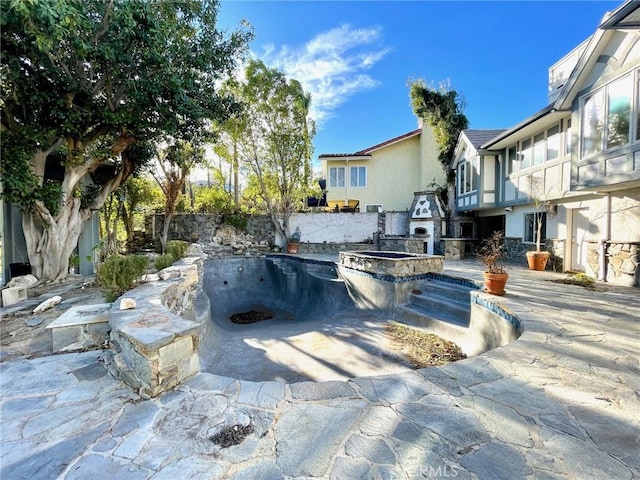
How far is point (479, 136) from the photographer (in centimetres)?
1245

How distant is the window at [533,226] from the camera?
369 inches

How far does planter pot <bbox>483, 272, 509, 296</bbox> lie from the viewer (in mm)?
5078

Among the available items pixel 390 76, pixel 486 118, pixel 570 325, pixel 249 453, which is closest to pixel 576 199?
pixel 570 325

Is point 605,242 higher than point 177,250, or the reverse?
point 605,242

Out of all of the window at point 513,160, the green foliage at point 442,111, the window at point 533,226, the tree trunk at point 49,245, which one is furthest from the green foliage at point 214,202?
the window at point 533,226

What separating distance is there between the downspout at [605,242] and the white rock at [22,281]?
13.5m

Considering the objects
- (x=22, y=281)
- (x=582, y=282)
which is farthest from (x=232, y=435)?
(x=582, y=282)

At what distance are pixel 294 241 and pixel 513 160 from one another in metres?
10.2

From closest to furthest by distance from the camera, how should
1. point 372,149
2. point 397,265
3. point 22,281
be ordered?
point 22,281
point 397,265
point 372,149

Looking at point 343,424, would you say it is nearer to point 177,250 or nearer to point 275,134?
point 177,250

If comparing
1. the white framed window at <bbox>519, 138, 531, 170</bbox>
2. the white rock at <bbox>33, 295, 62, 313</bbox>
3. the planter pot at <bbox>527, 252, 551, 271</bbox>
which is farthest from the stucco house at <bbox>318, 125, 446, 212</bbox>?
the white rock at <bbox>33, 295, 62, 313</bbox>

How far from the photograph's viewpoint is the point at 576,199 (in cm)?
805

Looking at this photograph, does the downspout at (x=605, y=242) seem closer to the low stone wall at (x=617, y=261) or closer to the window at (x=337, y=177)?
the low stone wall at (x=617, y=261)

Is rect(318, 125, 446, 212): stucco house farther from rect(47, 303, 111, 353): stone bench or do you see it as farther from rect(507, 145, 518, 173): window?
rect(47, 303, 111, 353): stone bench
